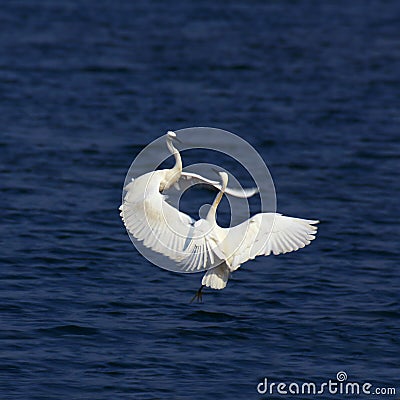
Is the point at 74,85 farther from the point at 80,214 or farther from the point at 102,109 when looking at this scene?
the point at 80,214

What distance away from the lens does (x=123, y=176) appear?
18.0 m

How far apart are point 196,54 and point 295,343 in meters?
17.7

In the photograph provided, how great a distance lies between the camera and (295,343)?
11328 mm

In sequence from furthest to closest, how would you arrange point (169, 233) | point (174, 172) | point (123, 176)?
point (123, 176) < point (174, 172) < point (169, 233)

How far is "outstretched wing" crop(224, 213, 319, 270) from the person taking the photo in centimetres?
1022

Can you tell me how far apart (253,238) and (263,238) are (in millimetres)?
99

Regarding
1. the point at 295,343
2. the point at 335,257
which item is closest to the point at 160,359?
the point at 295,343

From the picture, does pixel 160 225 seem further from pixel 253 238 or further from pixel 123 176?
pixel 123 176

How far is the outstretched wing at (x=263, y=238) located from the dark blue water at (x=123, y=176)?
A: 1.24 metres

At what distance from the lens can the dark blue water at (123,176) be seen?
10828 millimetres

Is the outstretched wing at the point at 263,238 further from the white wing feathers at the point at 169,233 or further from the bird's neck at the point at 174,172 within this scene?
the bird's neck at the point at 174,172

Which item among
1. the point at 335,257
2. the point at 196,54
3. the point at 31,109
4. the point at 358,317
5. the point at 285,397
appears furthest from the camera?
the point at 196,54

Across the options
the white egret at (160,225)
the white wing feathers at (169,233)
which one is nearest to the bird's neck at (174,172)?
the white egret at (160,225)

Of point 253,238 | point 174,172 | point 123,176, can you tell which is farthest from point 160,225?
point 123,176
